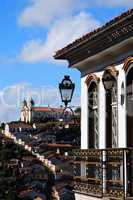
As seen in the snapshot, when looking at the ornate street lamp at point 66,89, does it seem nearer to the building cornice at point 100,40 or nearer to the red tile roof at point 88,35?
the building cornice at point 100,40

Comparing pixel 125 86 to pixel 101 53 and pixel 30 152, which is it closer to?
pixel 101 53

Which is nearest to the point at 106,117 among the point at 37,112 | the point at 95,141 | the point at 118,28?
the point at 95,141

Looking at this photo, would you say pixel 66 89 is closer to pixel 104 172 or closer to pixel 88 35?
pixel 88 35

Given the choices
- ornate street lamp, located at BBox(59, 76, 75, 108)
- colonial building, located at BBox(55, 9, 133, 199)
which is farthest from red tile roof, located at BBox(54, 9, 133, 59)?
ornate street lamp, located at BBox(59, 76, 75, 108)

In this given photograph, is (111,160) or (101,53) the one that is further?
(101,53)

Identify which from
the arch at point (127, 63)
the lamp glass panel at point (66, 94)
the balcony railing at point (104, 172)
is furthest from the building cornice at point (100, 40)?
the balcony railing at point (104, 172)

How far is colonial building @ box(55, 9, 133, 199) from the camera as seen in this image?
1283 centimetres

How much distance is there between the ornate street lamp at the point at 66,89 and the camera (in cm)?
1567

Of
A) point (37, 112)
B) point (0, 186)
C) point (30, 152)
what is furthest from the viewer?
point (37, 112)

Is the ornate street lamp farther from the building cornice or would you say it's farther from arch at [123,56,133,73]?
arch at [123,56,133,73]

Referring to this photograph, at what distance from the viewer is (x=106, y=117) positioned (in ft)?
48.2

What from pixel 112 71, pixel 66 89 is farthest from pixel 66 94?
pixel 112 71

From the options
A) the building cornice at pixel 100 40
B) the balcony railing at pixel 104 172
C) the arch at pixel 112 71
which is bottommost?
the balcony railing at pixel 104 172

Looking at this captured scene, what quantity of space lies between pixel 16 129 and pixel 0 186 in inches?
3017
